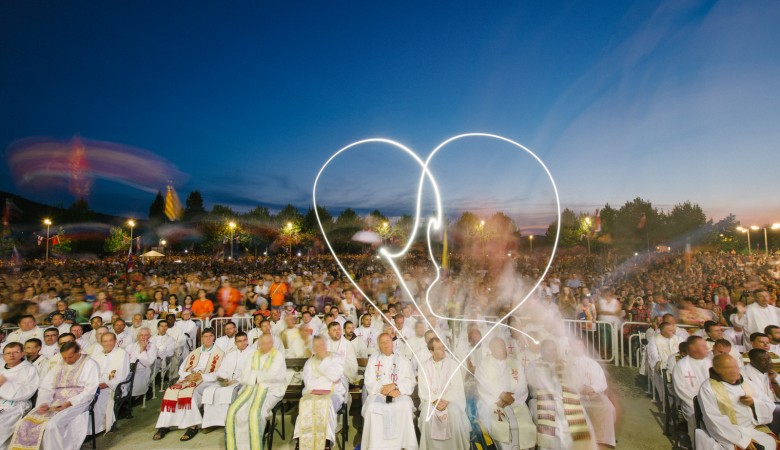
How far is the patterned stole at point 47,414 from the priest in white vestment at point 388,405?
422 cm

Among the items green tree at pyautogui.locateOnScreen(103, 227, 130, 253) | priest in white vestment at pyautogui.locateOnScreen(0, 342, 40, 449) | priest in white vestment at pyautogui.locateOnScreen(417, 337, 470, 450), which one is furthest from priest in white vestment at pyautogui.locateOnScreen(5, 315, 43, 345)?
green tree at pyautogui.locateOnScreen(103, 227, 130, 253)

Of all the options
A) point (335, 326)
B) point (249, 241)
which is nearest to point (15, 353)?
point (335, 326)

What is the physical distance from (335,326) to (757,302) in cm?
815

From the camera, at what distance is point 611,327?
9.62 m

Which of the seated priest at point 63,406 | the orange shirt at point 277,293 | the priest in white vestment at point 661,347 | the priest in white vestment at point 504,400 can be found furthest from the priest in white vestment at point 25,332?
the priest in white vestment at point 661,347

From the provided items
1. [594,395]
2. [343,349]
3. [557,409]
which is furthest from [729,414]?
[343,349]

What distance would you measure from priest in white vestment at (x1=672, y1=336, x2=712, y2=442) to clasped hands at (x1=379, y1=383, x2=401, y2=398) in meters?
3.93

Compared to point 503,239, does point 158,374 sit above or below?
below

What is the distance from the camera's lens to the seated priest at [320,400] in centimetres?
561

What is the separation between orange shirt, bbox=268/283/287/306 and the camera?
1202cm

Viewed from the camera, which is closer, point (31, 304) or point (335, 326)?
point (335, 326)

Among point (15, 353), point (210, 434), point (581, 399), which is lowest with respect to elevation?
point (210, 434)

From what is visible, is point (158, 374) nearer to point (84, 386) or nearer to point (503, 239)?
point (84, 386)

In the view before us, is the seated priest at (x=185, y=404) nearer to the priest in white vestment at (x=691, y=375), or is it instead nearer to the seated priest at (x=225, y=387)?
the seated priest at (x=225, y=387)
